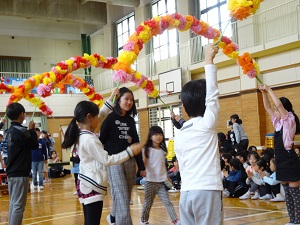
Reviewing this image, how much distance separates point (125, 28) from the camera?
71.9 ft

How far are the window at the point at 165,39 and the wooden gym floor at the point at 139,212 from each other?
10.3 m

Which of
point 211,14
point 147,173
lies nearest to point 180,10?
point 211,14

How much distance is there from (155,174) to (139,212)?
1.72 metres

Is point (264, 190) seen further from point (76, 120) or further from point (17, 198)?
point (76, 120)

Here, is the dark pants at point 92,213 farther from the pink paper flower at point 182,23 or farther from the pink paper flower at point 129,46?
the pink paper flower at point 182,23

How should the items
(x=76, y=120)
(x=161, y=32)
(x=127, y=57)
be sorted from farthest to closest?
(x=161, y=32), (x=127, y=57), (x=76, y=120)

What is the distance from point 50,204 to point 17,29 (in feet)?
57.8

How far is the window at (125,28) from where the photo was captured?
2139cm

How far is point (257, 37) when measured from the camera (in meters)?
14.2

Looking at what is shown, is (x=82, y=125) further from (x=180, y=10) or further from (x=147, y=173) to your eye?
(x=180, y=10)

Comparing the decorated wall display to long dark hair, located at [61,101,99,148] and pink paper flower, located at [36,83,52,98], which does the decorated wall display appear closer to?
pink paper flower, located at [36,83,52,98]

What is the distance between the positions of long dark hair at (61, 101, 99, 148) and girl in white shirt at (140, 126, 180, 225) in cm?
210

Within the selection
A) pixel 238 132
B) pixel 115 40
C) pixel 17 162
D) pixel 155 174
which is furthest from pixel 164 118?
pixel 17 162

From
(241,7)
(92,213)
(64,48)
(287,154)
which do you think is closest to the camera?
(92,213)
